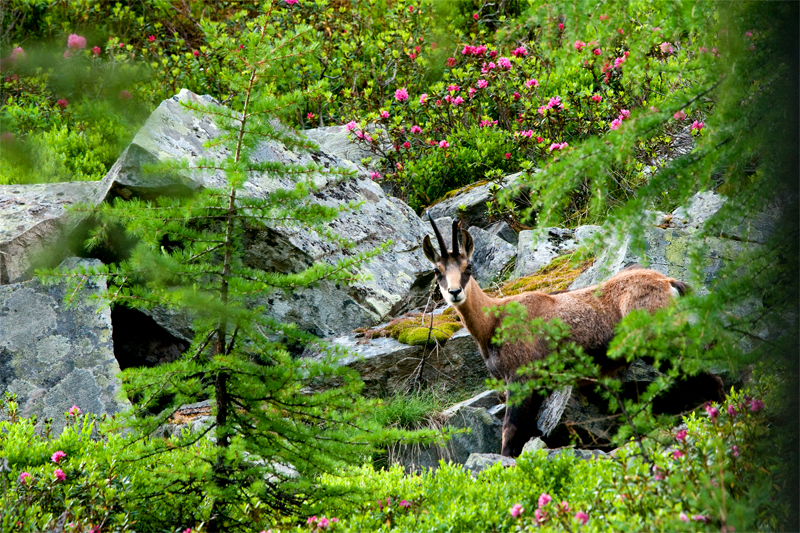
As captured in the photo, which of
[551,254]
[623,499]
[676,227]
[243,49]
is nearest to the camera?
[623,499]

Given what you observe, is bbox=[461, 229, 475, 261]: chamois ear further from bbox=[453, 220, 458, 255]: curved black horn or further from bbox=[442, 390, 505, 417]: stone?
bbox=[442, 390, 505, 417]: stone

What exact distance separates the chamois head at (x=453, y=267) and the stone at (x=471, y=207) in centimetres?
329

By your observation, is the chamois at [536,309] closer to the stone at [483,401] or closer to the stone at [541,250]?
the stone at [483,401]

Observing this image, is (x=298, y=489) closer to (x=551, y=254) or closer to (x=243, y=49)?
(x=243, y=49)

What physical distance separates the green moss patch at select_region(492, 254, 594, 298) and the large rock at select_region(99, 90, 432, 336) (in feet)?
3.71

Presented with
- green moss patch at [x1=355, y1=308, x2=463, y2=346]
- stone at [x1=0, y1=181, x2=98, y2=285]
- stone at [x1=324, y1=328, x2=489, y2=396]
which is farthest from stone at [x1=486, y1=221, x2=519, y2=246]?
stone at [x1=0, y1=181, x2=98, y2=285]

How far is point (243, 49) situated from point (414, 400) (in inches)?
163

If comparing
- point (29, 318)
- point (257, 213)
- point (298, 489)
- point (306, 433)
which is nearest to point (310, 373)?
point (306, 433)

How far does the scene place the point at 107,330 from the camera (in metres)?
7.04

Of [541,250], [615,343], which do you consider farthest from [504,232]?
[615,343]

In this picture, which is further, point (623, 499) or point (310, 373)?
point (310, 373)

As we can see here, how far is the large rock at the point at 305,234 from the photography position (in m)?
7.25

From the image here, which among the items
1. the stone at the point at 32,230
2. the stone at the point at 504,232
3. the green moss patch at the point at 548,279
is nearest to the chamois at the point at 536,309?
the green moss patch at the point at 548,279

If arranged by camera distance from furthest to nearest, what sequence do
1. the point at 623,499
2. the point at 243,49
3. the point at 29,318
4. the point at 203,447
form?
1. the point at 29,318
2. the point at 203,447
3. the point at 243,49
4. the point at 623,499
